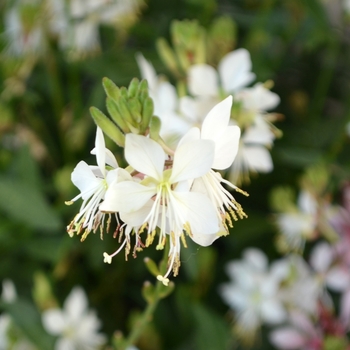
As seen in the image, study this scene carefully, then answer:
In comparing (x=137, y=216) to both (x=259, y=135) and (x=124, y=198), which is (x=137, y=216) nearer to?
(x=124, y=198)

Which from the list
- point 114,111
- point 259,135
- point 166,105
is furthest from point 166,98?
point 114,111

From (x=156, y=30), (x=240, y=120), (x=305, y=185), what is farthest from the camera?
(x=156, y=30)

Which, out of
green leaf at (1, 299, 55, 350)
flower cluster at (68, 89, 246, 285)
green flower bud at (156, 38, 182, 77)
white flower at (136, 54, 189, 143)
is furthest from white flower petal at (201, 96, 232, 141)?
green leaf at (1, 299, 55, 350)

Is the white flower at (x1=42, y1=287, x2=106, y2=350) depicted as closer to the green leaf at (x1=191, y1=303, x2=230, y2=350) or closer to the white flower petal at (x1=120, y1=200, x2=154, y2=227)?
the green leaf at (x1=191, y1=303, x2=230, y2=350)

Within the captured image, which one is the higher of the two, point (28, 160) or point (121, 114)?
point (121, 114)

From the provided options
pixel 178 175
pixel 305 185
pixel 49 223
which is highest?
pixel 178 175

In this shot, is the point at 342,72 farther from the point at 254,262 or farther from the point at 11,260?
the point at 11,260

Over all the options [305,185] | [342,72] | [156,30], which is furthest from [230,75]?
[342,72]

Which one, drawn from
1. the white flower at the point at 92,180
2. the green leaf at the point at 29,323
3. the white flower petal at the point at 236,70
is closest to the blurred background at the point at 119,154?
the green leaf at the point at 29,323
